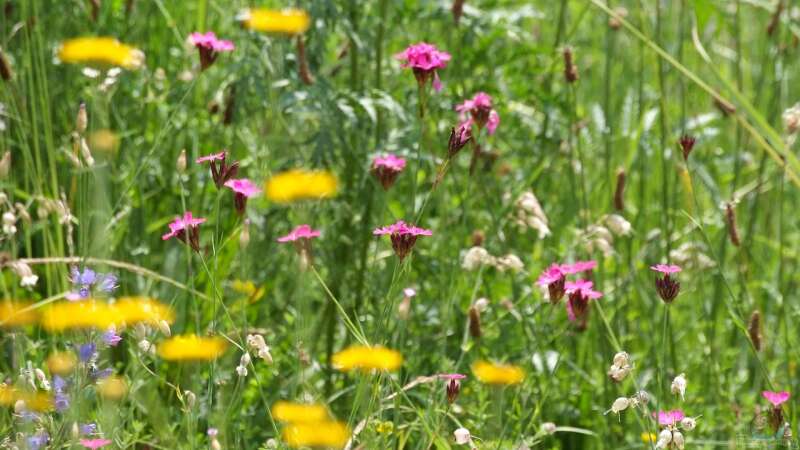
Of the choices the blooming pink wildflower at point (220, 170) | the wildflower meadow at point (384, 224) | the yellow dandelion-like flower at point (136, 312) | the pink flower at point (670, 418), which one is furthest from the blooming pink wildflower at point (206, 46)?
the pink flower at point (670, 418)

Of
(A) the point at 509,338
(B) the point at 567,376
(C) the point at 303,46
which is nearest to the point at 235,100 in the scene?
(C) the point at 303,46

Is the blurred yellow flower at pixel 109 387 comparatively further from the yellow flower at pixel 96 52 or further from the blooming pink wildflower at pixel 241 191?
the yellow flower at pixel 96 52

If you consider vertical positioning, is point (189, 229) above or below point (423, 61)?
below

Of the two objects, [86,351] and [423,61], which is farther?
[423,61]

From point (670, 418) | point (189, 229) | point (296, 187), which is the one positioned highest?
point (296, 187)

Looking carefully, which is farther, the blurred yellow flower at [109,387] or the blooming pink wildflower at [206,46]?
the blooming pink wildflower at [206,46]

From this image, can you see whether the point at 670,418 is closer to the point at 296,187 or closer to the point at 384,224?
the point at 296,187

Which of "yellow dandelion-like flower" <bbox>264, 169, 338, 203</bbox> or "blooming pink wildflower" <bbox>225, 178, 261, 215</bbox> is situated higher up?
"yellow dandelion-like flower" <bbox>264, 169, 338, 203</bbox>


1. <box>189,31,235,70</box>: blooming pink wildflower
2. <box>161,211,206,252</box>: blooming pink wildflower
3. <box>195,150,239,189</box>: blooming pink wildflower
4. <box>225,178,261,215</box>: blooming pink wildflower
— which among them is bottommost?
<box>161,211,206,252</box>: blooming pink wildflower

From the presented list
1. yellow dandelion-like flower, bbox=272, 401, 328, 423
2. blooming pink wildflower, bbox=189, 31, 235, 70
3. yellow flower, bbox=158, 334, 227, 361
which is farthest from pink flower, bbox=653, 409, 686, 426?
blooming pink wildflower, bbox=189, 31, 235, 70

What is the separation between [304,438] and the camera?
1331 mm

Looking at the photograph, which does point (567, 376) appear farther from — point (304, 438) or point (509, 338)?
point (304, 438)

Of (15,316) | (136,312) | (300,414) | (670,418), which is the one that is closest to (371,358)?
(300,414)

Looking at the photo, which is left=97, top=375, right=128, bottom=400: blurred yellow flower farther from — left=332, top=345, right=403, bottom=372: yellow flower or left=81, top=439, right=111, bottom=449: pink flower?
left=332, top=345, right=403, bottom=372: yellow flower
